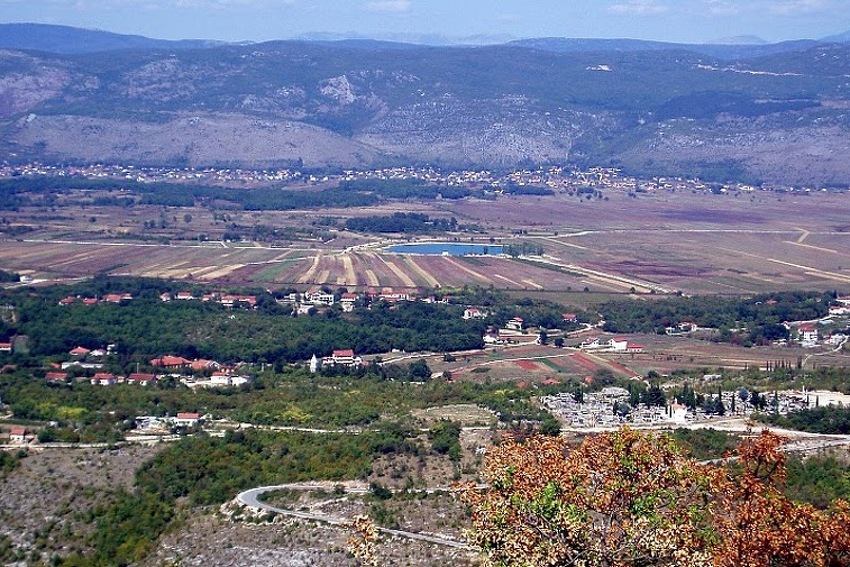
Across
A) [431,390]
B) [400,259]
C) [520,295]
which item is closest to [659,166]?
[400,259]

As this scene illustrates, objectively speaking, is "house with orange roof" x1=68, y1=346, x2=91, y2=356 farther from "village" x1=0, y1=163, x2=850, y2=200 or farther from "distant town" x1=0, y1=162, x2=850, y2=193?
"village" x1=0, y1=163, x2=850, y2=200

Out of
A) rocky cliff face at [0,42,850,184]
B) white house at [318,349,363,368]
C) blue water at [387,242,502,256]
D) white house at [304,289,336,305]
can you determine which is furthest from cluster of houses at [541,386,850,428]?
rocky cliff face at [0,42,850,184]

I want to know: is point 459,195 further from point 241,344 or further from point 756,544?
point 756,544

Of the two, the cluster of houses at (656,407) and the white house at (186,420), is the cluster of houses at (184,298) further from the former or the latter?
the cluster of houses at (656,407)

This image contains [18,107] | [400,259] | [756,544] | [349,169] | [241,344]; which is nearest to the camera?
[756,544]

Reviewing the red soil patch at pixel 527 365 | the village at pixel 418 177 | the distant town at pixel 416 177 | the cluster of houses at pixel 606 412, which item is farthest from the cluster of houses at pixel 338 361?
the distant town at pixel 416 177

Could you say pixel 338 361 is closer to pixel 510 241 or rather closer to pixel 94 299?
pixel 94 299

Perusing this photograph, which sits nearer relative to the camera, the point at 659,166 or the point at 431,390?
the point at 431,390
